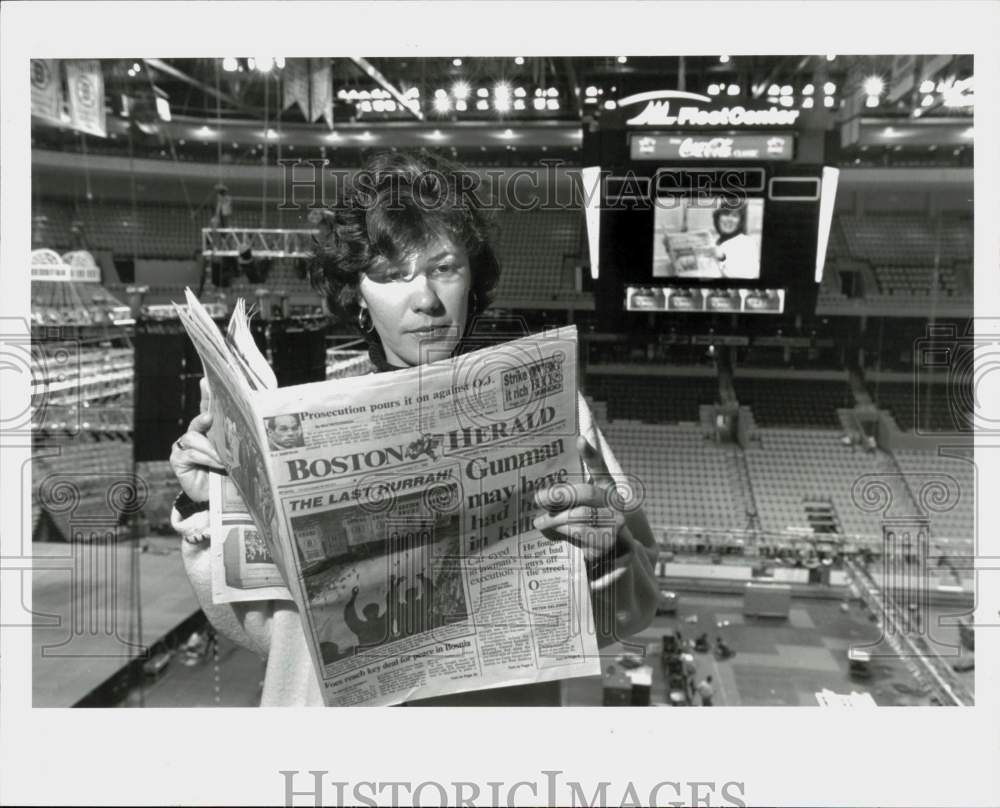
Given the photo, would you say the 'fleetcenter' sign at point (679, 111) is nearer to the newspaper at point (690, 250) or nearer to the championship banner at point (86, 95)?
the newspaper at point (690, 250)

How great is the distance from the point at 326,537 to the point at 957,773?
1.54m

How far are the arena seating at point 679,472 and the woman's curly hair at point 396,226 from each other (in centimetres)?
70

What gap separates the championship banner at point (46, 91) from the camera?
1858mm

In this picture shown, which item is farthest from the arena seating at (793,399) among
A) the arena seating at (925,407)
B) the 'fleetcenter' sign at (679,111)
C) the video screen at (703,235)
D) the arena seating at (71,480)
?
the arena seating at (71,480)

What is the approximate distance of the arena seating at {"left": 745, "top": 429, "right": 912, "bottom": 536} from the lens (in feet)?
9.58

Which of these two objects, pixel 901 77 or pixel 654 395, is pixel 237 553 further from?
pixel 901 77

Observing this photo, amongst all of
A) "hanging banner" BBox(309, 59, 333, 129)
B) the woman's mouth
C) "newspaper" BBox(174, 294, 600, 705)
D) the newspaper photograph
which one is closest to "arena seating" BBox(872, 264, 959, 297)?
"newspaper" BBox(174, 294, 600, 705)

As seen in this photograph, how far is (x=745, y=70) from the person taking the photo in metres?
2.04

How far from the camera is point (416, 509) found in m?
1.68

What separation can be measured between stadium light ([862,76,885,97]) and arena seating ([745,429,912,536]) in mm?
1108

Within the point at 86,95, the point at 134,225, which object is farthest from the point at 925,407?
the point at 86,95

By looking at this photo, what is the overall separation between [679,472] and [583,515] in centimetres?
109

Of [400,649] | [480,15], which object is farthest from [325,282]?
[400,649]

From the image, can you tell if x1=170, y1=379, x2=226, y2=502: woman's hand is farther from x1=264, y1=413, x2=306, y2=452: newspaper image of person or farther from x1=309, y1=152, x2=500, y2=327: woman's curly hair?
x1=309, y1=152, x2=500, y2=327: woman's curly hair
